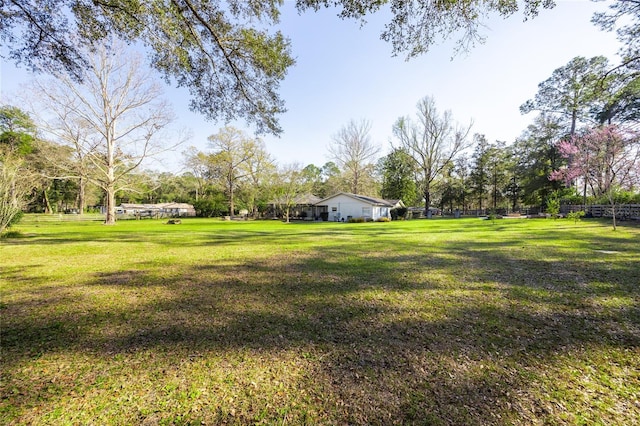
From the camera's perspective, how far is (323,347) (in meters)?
2.90

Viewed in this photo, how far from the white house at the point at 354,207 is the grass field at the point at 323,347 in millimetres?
25854

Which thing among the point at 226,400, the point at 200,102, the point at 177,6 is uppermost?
the point at 177,6

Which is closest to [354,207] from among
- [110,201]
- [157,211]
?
[110,201]

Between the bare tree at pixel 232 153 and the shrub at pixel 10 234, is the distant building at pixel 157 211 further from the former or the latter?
the shrub at pixel 10 234

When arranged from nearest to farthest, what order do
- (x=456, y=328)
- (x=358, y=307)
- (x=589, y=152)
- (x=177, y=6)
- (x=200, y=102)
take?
(x=456, y=328) → (x=358, y=307) → (x=177, y=6) → (x=200, y=102) → (x=589, y=152)

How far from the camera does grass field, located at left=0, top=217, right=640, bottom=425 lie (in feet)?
6.64

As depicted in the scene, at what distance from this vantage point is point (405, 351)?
2.81m

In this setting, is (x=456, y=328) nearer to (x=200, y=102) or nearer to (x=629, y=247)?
(x=200, y=102)

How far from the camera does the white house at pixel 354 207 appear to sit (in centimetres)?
3180

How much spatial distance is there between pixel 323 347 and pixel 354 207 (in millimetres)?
29981

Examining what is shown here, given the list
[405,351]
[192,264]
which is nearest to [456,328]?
[405,351]

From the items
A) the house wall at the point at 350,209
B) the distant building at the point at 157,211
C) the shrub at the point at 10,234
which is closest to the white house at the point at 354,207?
the house wall at the point at 350,209

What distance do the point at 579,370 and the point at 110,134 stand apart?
33.3 metres

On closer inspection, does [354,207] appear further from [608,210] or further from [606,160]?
[608,210]
